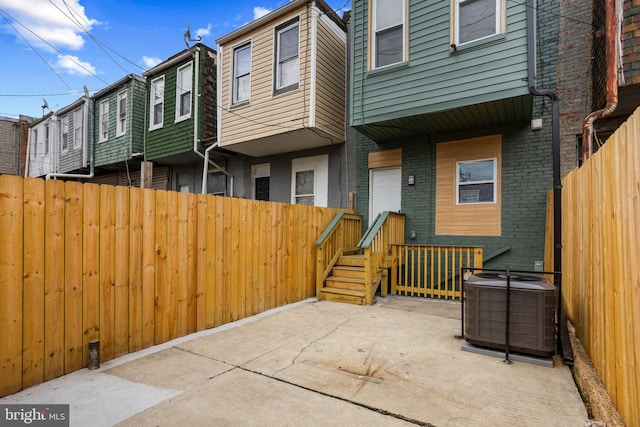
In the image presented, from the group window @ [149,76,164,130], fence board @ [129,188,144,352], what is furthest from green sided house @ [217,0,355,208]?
fence board @ [129,188,144,352]

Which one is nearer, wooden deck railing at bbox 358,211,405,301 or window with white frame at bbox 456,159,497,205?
wooden deck railing at bbox 358,211,405,301

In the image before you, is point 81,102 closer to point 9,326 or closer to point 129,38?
point 129,38

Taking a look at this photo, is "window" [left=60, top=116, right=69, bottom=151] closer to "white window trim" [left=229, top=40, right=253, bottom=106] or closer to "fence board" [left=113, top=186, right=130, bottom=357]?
"white window trim" [left=229, top=40, right=253, bottom=106]

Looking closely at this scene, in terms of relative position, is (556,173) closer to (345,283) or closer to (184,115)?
(345,283)

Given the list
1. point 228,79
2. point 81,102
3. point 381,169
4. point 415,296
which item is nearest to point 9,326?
point 415,296

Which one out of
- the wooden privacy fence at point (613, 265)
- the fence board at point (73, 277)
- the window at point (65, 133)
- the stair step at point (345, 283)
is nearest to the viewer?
the wooden privacy fence at point (613, 265)

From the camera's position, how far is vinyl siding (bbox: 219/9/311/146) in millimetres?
7492

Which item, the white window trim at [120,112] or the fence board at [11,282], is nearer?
the fence board at [11,282]

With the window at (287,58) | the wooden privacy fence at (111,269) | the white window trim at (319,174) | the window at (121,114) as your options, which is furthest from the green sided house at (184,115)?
the wooden privacy fence at (111,269)

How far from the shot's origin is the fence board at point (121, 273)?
3.28 metres

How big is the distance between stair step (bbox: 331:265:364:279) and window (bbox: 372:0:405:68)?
421cm

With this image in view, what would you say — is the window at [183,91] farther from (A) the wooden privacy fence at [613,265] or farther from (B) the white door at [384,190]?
(A) the wooden privacy fence at [613,265]

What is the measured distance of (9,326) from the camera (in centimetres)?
253

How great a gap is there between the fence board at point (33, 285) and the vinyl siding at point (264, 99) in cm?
537
